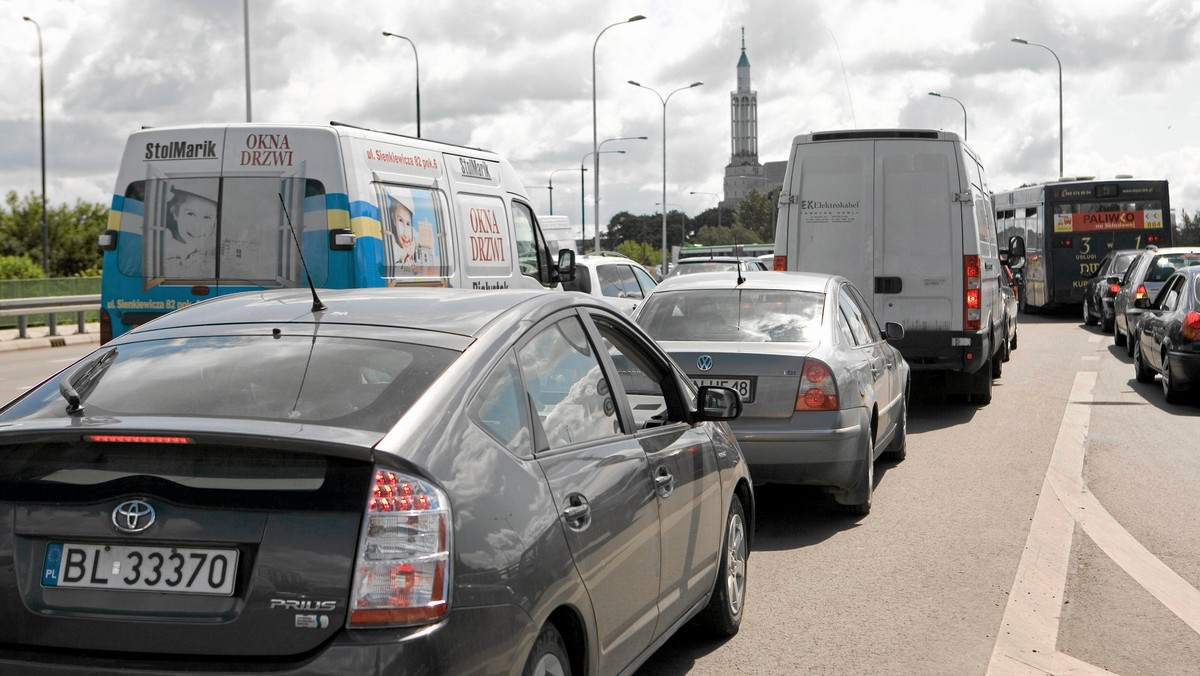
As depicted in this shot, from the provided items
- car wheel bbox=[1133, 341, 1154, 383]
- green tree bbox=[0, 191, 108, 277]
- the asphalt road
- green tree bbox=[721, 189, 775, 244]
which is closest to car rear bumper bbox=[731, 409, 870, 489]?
the asphalt road

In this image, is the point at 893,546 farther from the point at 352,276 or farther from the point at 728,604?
the point at 352,276

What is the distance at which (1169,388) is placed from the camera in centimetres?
1420

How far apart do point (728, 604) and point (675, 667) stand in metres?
0.38

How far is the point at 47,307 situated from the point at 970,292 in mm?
20024

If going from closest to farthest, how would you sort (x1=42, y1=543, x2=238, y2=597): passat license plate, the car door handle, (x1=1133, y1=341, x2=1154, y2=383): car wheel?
(x1=42, y1=543, x2=238, y2=597): passat license plate
the car door handle
(x1=1133, y1=341, x2=1154, y2=383): car wheel

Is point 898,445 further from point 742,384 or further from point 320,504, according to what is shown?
point 320,504

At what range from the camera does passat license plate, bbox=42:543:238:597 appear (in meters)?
3.11

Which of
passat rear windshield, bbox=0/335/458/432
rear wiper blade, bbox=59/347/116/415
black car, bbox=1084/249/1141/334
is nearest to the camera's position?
passat rear windshield, bbox=0/335/458/432

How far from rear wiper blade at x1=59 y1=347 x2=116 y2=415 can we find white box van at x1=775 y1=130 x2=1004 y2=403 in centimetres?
1047

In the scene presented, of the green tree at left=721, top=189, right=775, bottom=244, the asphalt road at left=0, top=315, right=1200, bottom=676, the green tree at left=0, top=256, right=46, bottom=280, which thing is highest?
the green tree at left=721, top=189, right=775, bottom=244

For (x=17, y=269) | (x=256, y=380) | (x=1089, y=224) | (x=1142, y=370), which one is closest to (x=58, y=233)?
(x=17, y=269)

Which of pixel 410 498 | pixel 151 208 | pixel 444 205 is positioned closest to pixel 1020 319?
pixel 444 205

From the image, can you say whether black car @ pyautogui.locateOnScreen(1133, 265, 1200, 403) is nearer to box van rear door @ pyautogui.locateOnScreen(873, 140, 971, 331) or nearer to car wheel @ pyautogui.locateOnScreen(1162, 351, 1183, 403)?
car wheel @ pyautogui.locateOnScreen(1162, 351, 1183, 403)

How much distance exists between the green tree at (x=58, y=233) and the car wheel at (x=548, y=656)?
5088cm
